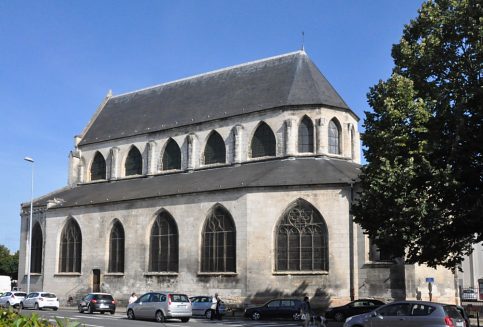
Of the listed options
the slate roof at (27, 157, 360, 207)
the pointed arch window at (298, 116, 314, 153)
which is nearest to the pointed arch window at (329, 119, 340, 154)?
the slate roof at (27, 157, 360, 207)

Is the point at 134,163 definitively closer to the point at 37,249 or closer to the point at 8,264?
the point at 37,249

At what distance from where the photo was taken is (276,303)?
88.7ft

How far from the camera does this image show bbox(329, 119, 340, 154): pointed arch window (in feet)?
116

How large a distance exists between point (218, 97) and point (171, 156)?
17.1 ft

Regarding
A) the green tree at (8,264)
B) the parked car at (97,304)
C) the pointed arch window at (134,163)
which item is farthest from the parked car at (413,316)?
the green tree at (8,264)

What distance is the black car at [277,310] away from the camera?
2648 centimetres

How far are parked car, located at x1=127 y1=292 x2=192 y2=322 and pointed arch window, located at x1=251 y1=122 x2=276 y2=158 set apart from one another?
534 inches

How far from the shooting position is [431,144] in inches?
731

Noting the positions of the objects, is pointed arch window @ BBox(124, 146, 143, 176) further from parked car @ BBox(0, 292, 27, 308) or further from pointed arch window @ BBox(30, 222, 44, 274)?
parked car @ BBox(0, 292, 27, 308)

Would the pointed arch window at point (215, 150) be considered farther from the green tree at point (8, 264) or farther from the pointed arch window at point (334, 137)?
the green tree at point (8, 264)

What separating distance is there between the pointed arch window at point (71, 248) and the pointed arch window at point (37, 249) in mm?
2664

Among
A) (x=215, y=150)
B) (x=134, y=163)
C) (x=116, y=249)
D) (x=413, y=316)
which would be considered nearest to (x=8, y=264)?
(x=134, y=163)

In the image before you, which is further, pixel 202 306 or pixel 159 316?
pixel 202 306

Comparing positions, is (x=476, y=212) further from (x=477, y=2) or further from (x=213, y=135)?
(x=213, y=135)
